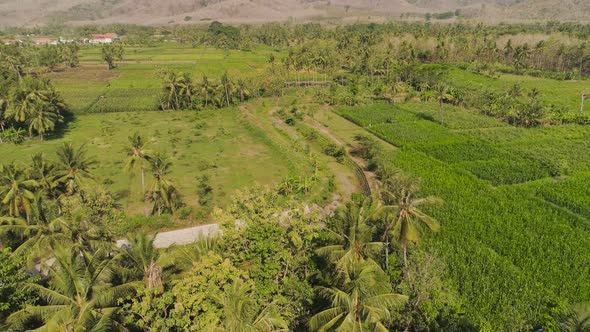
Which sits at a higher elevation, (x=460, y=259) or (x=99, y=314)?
(x=99, y=314)

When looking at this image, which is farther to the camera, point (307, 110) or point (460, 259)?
point (307, 110)

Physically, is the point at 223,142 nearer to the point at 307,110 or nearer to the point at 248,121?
the point at 248,121

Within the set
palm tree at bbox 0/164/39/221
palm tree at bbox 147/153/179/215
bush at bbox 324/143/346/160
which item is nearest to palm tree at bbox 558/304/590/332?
palm tree at bbox 147/153/179/215

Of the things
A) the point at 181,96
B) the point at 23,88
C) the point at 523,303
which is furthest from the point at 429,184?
the point at 23,88

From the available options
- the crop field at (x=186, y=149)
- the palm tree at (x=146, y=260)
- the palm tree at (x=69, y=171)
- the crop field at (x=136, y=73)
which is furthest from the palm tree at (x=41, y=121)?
the palm tree at (x=146, y=260)

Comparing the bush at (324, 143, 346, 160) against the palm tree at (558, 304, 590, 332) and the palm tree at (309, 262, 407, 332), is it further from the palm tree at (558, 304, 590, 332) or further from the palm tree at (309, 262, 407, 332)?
the palm tree at (558, 304, 590, 332)

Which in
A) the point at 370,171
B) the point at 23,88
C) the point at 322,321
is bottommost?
the point at 370,171
